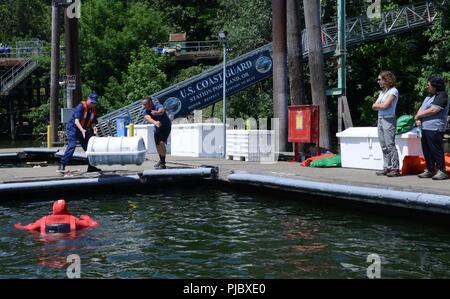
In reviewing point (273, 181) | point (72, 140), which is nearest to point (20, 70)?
point (72, 140)

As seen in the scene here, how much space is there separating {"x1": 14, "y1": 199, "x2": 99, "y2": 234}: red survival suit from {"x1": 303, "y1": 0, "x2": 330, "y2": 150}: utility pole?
27.8 ft

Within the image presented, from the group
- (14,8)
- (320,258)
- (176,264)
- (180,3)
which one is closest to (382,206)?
(320,258)

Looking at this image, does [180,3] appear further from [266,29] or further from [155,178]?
[155,178]

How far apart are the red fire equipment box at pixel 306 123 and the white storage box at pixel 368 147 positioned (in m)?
1.60

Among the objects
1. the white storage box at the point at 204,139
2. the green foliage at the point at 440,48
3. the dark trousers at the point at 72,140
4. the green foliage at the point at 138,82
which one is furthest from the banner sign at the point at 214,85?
the dark trousers at the point at 72,140

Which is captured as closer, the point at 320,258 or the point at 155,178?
the point at 320,258

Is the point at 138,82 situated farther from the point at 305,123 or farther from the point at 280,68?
the point at 305,123

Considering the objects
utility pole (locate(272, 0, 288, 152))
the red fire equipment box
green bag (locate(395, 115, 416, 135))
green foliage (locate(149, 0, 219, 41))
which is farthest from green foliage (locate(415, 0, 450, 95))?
green foliage (locate(149, 0, 219, 41))

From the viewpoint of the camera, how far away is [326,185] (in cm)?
1111

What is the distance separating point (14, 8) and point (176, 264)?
260 feet

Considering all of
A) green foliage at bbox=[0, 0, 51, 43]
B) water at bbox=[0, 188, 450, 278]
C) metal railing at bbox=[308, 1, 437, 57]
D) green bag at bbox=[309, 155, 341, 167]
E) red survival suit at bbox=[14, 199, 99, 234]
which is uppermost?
green foliage at bbox=[0, 0, 51, 43]

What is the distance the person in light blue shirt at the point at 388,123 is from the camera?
38.1 ft

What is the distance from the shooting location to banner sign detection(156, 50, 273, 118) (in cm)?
2858

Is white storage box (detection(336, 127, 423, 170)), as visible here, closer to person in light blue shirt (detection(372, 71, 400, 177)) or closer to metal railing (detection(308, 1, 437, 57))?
person in light blue shirt (detection(372, 71, 400, 177))
